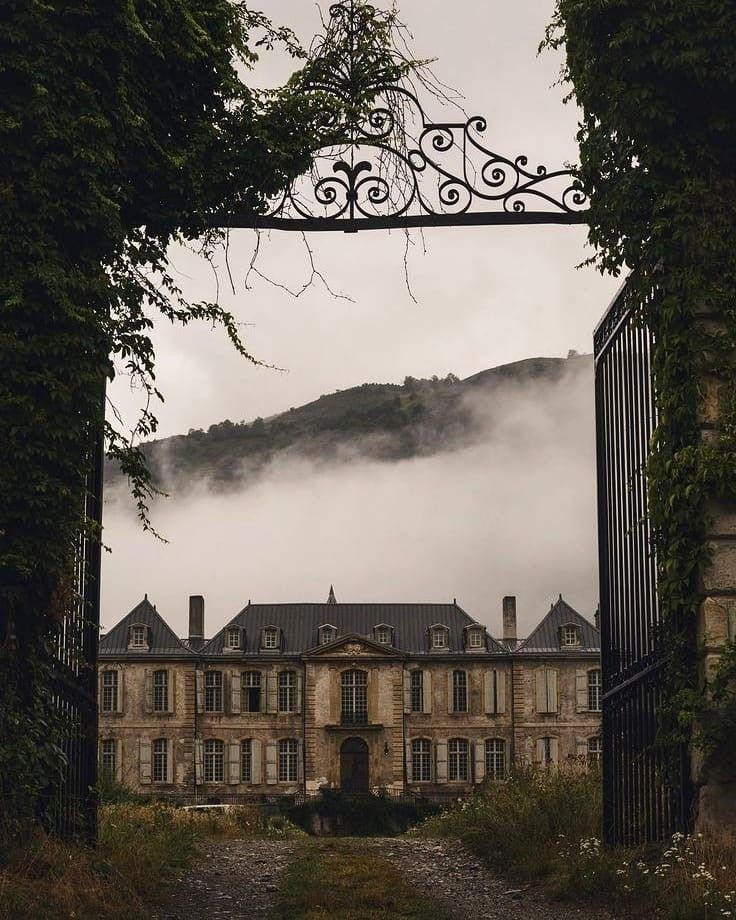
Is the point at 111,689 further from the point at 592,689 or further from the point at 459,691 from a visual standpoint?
the point at 592,689

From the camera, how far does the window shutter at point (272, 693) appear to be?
4584 cm

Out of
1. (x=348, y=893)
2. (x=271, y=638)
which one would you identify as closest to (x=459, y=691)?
(x=271, y=638)

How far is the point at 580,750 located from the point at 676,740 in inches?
1537

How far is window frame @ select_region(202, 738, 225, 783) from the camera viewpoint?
45.4 metres

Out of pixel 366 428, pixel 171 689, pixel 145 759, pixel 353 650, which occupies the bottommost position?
pixel 145 759

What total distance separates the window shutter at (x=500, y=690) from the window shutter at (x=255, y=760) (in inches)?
335

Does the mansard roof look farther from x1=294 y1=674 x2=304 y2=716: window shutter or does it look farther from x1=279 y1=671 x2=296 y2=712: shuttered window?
x1=279 y1=671 x2=296 y2=712: shuttered window

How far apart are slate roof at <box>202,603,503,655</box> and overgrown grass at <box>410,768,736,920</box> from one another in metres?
33.2

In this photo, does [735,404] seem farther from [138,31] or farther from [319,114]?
[138,31]

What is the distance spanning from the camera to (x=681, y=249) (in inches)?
289

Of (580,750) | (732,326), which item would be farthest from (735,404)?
(580,750)

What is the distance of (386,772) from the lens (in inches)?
1778

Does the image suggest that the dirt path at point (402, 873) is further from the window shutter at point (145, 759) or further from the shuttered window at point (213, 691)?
the shuttered window at point (213, 691)

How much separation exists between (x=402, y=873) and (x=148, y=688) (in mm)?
37706
